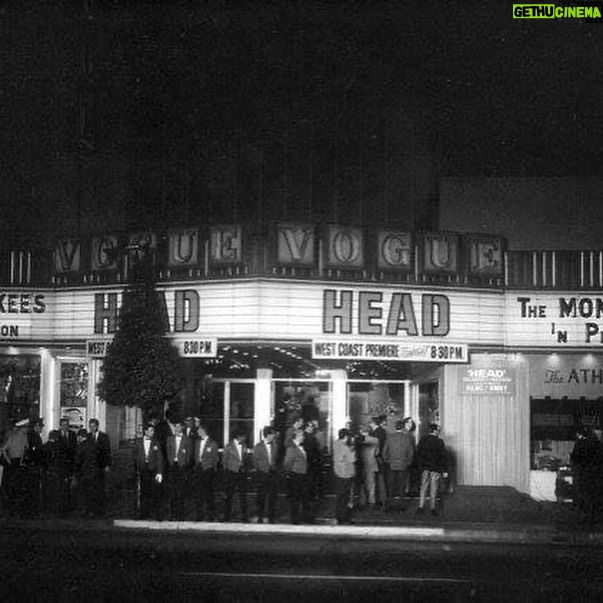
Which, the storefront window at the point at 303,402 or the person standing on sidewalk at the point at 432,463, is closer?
the person standing on sidewalk at the point at 432,463

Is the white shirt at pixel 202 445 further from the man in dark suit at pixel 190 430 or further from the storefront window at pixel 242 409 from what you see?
the storefront window at pixel 242 409

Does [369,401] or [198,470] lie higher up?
[369,401]

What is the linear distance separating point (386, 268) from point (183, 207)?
7.19m

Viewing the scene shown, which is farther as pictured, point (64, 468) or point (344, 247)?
point (344, 247)

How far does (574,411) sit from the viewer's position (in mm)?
21766

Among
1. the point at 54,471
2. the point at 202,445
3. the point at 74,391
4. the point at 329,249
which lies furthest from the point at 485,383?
the point at 74,391

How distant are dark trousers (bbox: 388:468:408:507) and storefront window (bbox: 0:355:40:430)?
30.7 feet

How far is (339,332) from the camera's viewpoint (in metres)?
19.8

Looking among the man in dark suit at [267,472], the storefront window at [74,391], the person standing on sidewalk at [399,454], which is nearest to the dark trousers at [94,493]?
the man in dark suit at [267,472]

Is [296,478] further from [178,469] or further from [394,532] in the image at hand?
[178,469]

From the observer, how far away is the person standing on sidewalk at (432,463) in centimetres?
1794

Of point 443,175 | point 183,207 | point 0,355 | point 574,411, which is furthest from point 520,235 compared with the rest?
point 0,355

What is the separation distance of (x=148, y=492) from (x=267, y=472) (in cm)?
222

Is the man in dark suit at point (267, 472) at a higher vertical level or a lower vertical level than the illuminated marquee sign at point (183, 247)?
lower
